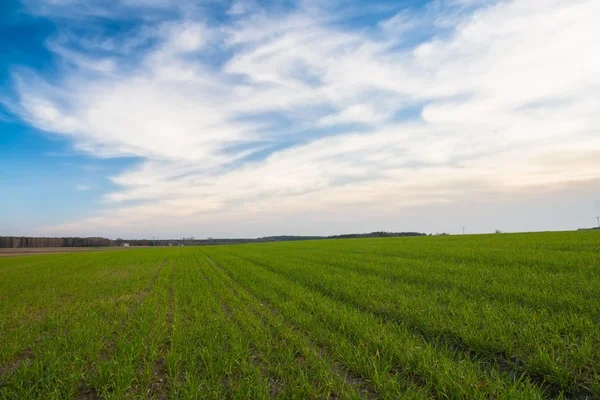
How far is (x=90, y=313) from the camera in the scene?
36.1 feet

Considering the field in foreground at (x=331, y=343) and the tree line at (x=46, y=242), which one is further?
the tree line at (x=46, y=242)

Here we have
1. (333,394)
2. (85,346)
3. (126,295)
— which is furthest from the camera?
(126,295)

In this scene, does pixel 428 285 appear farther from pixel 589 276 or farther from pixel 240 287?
pixel 240 287

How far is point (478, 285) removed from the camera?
1103 centimetres

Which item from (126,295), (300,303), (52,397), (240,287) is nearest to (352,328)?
(300,303)

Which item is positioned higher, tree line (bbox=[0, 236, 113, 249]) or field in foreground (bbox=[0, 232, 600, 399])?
tree line (bbox=[0, 236, 113, 249])

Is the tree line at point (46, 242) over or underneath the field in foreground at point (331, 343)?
over

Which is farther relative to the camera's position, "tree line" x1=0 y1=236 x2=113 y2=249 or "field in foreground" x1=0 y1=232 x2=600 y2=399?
"tree line" x1=0 y1=236 x2=113 y2=249

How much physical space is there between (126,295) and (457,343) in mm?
13830

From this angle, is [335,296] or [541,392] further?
[335,296]

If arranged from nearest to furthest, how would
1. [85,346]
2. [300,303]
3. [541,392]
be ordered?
[541,392], [85,346], [300,303]

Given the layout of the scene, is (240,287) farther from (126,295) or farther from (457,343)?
(457,343)

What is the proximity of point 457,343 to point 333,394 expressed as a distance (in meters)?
3.04

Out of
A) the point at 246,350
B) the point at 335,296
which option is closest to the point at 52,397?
the point at 246,350
